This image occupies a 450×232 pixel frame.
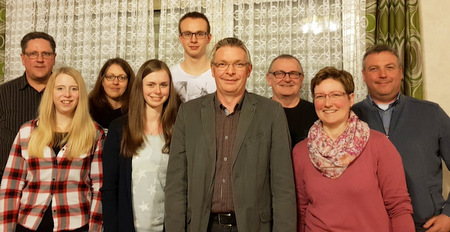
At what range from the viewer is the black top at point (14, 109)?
8.33 feet

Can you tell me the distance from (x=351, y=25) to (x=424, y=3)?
23.3 inches

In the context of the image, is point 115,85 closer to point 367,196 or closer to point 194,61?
point 194,61

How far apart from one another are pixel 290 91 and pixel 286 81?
76 mm

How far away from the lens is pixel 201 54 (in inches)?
105

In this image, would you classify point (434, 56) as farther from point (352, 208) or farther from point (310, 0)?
point (352, 208)

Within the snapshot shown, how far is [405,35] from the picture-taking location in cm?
281

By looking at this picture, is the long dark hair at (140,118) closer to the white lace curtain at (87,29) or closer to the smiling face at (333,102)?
the smiling face at (333,102)

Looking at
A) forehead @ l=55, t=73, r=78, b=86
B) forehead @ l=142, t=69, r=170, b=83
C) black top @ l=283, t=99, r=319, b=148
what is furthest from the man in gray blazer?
forehead @ l=55, t=73, r=78, b=86

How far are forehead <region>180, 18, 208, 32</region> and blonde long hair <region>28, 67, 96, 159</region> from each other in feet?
2.88

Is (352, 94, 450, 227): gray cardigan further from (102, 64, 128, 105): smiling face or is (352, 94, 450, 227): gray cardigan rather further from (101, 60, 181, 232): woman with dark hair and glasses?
(102, 64, 128, 105): smiling face

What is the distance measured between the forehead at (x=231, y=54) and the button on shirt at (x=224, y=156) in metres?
Result: 0.22

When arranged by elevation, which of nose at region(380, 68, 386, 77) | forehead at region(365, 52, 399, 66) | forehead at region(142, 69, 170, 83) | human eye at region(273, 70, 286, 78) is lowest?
forehead at region(142, 69, 170, 83)

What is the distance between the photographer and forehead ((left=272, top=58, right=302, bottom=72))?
97.0 inches

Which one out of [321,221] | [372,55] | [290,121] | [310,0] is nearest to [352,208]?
[321,221]
